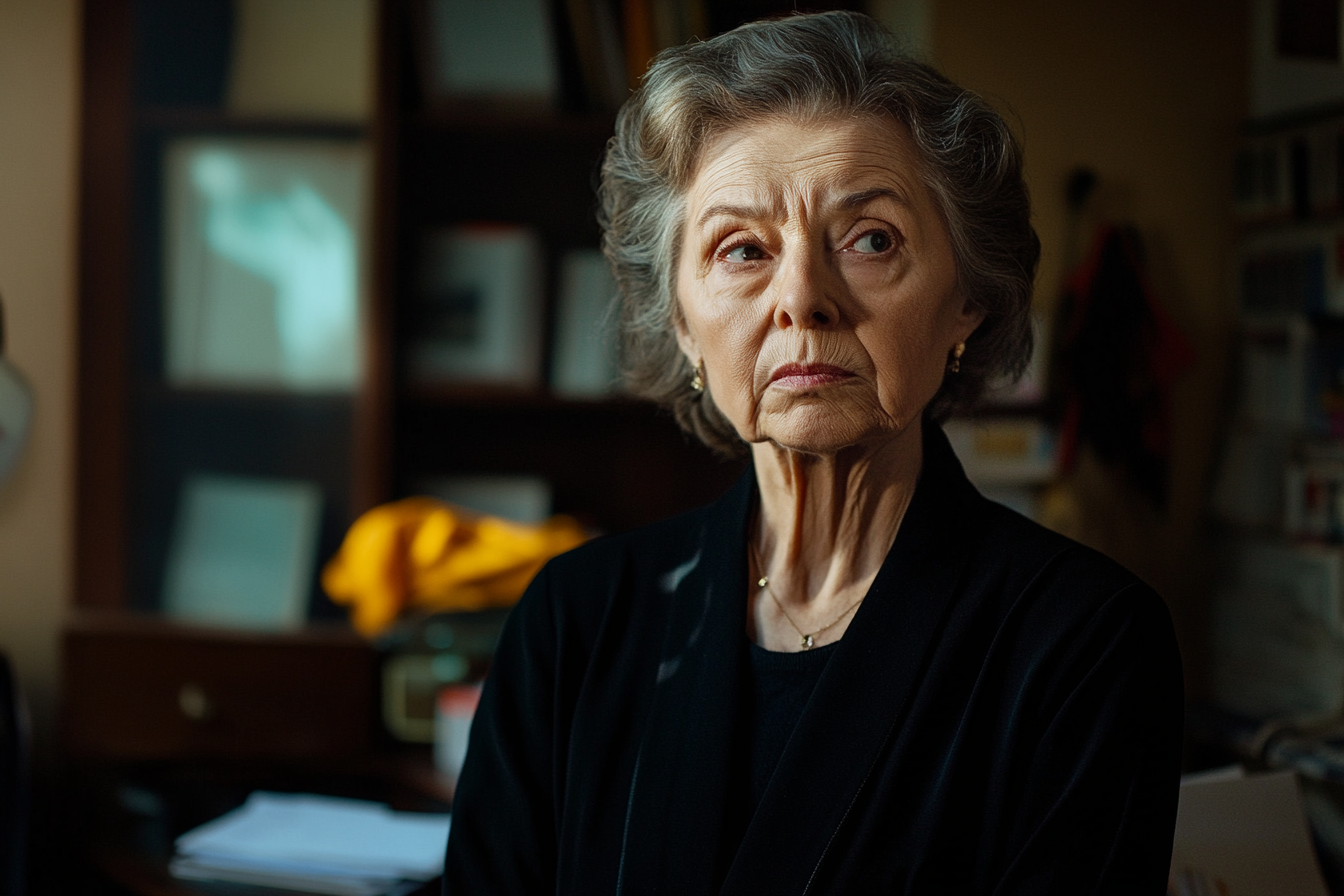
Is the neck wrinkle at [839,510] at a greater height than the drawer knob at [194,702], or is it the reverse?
the neck wrinkle at [839,510]

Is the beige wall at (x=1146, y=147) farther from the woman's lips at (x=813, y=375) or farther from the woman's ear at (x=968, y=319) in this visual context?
the woman's lips at (x=813, y=375)

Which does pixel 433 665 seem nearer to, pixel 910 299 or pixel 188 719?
pixel 188 719

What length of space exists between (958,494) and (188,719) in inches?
58.1

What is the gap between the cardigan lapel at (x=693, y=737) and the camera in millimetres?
899

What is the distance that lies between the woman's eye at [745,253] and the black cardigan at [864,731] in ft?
0.77

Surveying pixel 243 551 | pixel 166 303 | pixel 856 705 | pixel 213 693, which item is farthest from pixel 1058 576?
pixel 166 303

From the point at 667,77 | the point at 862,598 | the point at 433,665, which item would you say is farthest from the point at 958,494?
the point at 433,665

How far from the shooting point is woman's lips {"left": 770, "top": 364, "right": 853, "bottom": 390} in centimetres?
90

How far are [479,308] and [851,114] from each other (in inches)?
53.2

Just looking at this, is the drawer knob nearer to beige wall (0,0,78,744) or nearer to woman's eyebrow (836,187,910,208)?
beige wall (0,0,78,744)

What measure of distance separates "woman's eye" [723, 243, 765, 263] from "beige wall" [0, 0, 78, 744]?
1.57 m

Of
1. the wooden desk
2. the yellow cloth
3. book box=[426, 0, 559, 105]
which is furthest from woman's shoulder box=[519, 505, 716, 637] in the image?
book box=[426, 0, 559, 105]

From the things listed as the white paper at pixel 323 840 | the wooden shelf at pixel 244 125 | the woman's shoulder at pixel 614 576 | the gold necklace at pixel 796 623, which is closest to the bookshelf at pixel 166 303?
the wooden shelf at pixel 244 125

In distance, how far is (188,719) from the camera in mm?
1893
